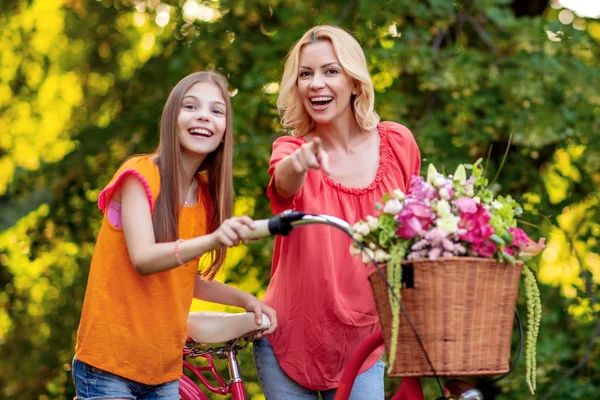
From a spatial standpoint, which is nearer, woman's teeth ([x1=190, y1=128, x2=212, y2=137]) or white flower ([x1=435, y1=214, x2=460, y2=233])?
white flower ([x1=435, y1=214, x2=460, y2=233])

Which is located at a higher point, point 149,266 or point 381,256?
point 381,256

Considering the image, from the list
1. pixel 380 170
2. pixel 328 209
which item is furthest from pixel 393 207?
pixel 380 170

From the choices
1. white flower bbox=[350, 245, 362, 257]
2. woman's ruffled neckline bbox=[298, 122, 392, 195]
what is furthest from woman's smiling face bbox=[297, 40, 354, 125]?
white flower bbox=[350, 245, 362, 257]

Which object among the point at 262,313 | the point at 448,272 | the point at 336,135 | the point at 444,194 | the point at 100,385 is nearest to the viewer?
the point at 448,272

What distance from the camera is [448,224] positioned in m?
2.25

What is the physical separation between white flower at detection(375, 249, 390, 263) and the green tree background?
3.17 meters

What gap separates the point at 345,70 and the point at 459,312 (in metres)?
1.08

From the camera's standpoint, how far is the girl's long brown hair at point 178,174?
280cm

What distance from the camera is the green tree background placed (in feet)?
19.0

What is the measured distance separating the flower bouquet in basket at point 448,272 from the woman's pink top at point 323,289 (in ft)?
1.76

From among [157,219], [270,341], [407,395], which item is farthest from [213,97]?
[407,395]

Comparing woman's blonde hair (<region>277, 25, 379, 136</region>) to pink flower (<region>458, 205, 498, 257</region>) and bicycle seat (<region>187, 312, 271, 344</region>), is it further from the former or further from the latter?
pink flower (<region>458, 205, 498, 257</region>)

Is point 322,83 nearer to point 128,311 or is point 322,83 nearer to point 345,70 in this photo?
point 345,70

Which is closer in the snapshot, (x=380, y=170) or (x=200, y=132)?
(x=200, y=132)
